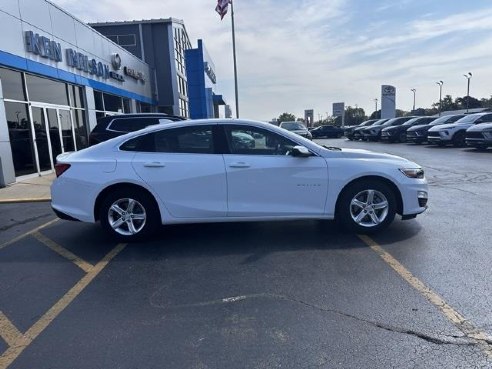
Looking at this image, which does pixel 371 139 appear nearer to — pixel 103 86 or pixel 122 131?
pixel 103 86

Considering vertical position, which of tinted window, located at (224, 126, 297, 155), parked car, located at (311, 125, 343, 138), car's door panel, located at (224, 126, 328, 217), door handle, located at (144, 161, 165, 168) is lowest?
parked car, located at (311, 125, 343, 138)

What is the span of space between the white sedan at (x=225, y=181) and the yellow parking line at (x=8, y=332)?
2.00 meters

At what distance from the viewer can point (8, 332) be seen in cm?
320

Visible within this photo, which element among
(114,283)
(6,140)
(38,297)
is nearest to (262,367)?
(114,283)

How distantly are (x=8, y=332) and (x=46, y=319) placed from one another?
29cm

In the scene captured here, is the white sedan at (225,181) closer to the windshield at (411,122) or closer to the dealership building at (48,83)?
the dealership building at (48,83)

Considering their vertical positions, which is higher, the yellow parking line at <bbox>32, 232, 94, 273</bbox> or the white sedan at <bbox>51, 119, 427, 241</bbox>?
the white sedan at <bbox>51, 119, 427, 241</bbox>

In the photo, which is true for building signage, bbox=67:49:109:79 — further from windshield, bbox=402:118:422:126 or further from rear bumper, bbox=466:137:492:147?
windshield, bbox=402:118:422:126

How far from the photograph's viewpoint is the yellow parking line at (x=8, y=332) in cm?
308

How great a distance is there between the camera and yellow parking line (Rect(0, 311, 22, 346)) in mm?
3076

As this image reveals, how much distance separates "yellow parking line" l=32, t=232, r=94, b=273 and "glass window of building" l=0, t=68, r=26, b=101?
23.8 feet

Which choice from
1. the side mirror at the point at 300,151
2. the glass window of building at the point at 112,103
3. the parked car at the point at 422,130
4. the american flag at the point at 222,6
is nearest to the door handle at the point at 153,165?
the side mirror at the point at 300,151

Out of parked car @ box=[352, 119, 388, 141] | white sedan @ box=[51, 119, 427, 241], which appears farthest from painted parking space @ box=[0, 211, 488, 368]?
parked car @ box=[352, 119, 388, 141]

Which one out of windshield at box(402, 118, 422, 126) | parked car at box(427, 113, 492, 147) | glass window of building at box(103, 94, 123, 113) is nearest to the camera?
parked car at box(427, 113, 492, 147)
